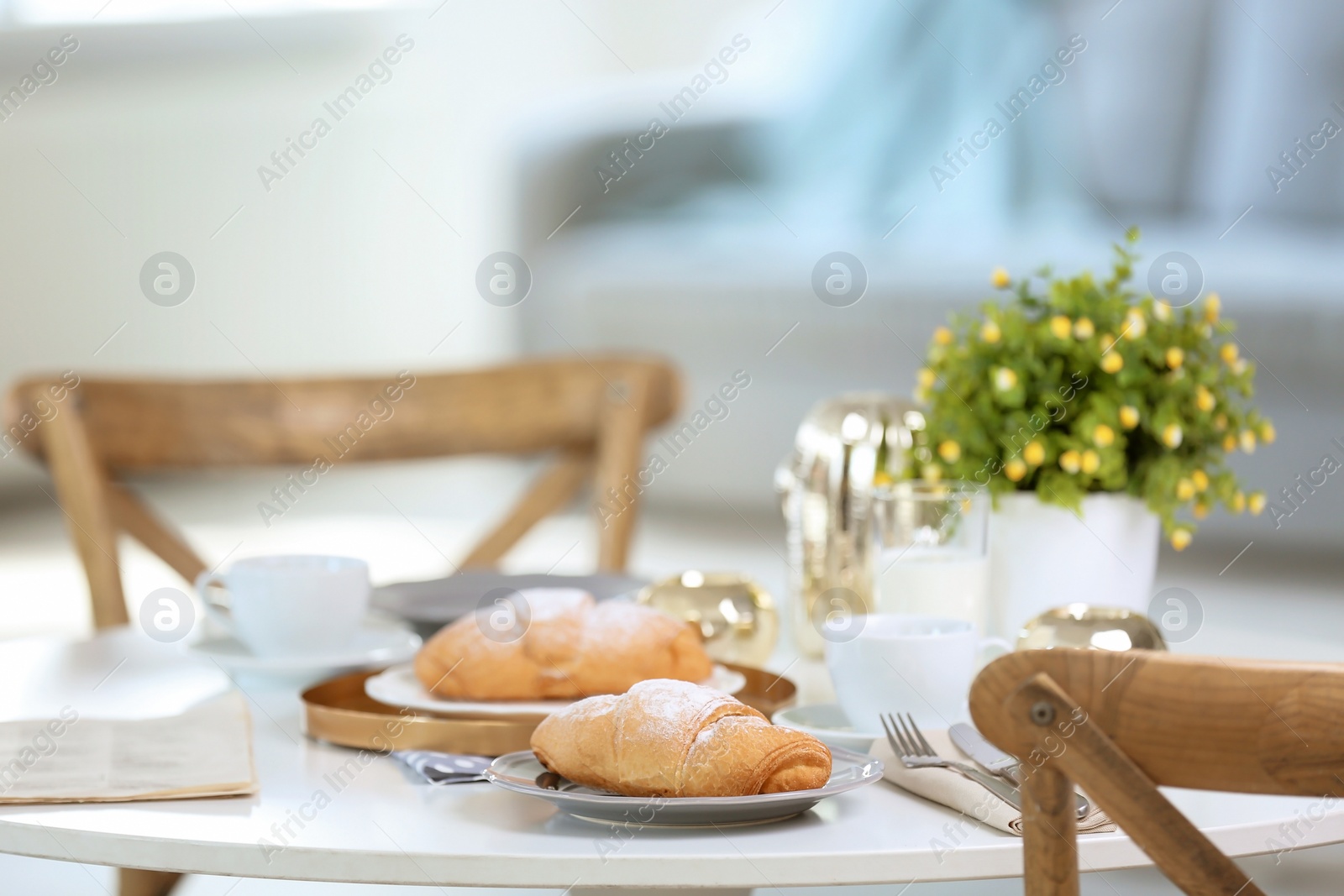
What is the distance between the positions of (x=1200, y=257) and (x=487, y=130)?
8.68 feet

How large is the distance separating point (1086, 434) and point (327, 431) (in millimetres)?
755

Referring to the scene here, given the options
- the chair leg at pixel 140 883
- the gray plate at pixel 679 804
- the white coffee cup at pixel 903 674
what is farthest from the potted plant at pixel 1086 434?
the chair leg at pixel 140 883

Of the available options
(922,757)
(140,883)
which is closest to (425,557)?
(140,883)

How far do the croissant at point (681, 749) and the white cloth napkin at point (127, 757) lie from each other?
154 mm

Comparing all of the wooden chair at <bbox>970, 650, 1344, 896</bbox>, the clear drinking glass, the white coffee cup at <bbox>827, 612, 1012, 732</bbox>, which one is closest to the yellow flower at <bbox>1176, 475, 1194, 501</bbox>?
the clear drinking glass

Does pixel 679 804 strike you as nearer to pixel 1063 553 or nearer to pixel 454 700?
pixel 454 700

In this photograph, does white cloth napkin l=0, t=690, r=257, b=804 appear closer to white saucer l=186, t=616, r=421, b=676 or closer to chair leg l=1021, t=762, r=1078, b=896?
white saucer l=186, t=616, r=421, b=676

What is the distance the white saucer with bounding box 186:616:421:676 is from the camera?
2.82 feet

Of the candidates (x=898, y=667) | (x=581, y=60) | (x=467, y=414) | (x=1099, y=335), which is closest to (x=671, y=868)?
Answer: (x=898, y=667)

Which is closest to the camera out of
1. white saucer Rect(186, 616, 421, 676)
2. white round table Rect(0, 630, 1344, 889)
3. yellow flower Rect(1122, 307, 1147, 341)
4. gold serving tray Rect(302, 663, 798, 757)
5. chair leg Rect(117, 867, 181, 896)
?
white round table Rect(0, 630, 1344, 889)

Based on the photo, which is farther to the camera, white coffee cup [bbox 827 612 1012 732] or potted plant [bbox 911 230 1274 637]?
potted plant [bbox 911 230 1274 637]

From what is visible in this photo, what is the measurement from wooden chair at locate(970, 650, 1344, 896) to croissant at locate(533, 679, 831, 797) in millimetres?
169

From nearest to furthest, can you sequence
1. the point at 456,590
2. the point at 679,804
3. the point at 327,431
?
the point at 679,804
the point at 456,590
the point at 327,431

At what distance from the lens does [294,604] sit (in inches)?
34.2
